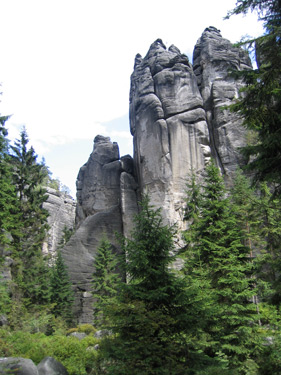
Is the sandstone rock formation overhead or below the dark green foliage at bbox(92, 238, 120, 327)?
overhead

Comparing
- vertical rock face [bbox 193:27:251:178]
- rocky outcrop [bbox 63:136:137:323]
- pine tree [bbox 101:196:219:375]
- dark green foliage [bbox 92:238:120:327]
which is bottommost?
pine tree [bbox 101:196:219:375]

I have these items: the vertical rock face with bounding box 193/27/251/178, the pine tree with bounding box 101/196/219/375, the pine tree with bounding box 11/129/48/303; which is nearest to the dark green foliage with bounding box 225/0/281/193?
the pine tree with bounding box 101/196/219/375

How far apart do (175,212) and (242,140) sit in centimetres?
1079

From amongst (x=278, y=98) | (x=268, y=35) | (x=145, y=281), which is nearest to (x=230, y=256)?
(x=145, y=281)

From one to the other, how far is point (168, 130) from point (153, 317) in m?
29.2

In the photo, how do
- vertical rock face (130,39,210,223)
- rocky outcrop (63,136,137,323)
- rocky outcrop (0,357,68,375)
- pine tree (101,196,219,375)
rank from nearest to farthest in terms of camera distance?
pine tree (101,196,219,375)
rocky outcrop (0,357,68,375)
rocky outcrop (63,136,137,323)
vertical rock face (130,39,210,223)

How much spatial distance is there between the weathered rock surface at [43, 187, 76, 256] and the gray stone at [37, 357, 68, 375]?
141 feet

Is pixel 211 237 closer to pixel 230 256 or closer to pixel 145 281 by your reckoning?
pixel 230 256

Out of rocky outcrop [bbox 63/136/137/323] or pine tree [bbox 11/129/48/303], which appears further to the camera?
rocky outcrop [bbox 63/136/137/323]

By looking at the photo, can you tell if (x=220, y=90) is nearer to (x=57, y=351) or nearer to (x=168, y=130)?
(x=168, y=130)

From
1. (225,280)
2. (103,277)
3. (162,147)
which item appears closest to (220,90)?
(162,147)

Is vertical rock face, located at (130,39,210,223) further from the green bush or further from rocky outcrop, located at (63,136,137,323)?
the green bush

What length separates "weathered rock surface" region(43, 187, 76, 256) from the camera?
2239 inches

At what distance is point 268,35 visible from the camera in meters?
7.15
